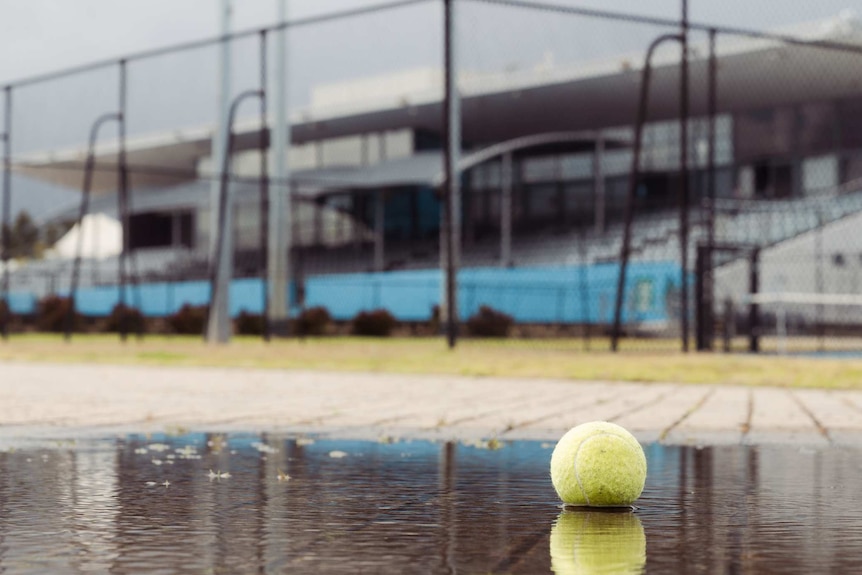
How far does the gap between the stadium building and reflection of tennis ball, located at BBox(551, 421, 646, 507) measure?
21.1 metres

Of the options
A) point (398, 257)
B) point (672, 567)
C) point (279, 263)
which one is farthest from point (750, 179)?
point (672, 567)

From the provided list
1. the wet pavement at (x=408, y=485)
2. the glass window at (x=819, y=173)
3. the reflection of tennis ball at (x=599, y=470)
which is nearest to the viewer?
the wet pavement at (x=408, y=485)

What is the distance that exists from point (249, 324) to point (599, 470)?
2799cm

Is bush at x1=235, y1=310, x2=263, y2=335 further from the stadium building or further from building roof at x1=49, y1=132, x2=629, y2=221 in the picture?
building roof at x1=49, y1=132, x2=629, y2=221

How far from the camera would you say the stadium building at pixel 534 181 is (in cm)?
3148

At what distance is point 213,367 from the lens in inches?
627

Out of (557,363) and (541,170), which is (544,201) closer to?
(541,170)

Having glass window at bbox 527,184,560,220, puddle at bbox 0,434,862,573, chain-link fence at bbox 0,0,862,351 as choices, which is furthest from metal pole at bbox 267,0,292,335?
puddle at bbox 0,434,862,573

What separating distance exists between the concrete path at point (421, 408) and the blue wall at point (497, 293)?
49.3 ft

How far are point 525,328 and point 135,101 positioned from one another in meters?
10.3

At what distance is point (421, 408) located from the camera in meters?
9.30

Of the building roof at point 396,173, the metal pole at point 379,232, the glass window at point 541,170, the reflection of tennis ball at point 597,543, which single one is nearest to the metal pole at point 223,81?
the metal pole at point 379,232

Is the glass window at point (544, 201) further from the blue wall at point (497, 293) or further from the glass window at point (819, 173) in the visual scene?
the glass window at point (819, 173)

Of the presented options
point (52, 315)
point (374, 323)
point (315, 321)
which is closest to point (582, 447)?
point (315, 321)
